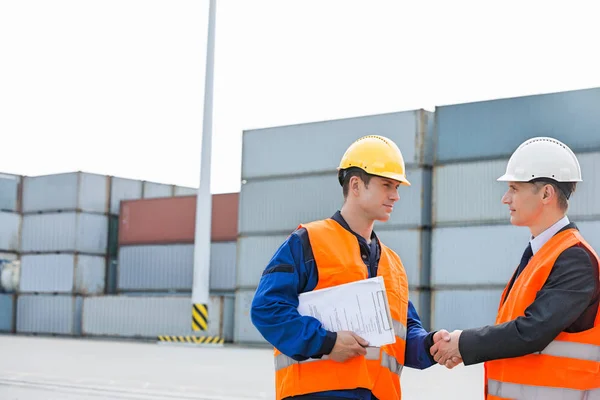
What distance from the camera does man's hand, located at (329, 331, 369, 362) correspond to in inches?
147

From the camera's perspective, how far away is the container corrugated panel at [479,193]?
21594 millimetres

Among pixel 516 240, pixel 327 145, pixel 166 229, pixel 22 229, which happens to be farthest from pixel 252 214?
pixel 22 229

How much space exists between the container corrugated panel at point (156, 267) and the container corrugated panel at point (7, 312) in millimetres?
4935

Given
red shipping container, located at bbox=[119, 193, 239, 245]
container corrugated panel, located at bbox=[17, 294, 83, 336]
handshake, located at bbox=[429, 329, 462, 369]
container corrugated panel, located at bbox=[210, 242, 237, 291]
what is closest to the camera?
handshake, located at bbox=[429, 329, 462, 369]

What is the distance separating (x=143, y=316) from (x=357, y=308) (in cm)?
2780

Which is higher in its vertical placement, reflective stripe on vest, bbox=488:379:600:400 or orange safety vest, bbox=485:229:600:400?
orange safety vest, bbox=485:229:600:400

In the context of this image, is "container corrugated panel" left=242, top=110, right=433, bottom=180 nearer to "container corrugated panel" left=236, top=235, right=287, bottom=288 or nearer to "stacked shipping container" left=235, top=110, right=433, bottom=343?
"stacked shipping container" left=235, top=110, right=433, bottom=343

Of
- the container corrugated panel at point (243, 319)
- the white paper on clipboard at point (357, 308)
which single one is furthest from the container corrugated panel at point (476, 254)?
the white paper on clipboard at point (357, 308)

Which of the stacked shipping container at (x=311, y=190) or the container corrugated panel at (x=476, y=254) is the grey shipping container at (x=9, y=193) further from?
the container corrugated panel at (x=476, y=254)

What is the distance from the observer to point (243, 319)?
27.5 metres

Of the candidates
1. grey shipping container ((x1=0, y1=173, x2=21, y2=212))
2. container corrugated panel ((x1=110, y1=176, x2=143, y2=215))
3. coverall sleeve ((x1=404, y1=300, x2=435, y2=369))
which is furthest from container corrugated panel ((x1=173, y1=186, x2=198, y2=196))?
coverall sleeve ((x1=404, y1=300, x2=435, y2=369))

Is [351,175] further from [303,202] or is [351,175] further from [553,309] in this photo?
[303,202]

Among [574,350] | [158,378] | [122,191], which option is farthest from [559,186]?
[122,191]

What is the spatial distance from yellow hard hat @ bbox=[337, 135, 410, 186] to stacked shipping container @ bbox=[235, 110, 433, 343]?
20193 mm
